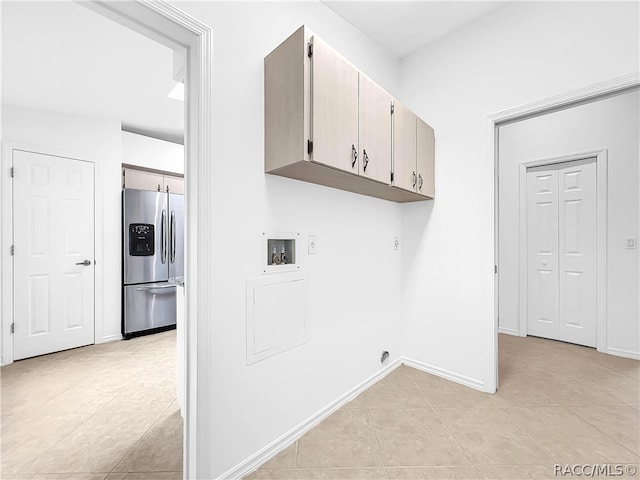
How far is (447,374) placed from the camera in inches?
94.7

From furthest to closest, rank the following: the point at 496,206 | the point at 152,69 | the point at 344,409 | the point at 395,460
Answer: the point at 152,69 < the point at 496,206 < the point at 344,409 < the point at 395,460

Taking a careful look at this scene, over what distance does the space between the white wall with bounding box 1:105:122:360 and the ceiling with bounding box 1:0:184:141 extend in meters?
0.14

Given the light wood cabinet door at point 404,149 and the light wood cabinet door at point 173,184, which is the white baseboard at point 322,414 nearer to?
the light wood cabinet door at point 404,149

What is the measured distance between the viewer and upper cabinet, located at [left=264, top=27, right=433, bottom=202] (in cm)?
138

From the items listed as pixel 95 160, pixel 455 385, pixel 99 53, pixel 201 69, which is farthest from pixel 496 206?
pixel 95 160

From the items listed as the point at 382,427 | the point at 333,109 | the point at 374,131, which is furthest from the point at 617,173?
the point at 382,427

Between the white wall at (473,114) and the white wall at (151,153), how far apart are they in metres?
3.18

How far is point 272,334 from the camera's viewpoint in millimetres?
1596

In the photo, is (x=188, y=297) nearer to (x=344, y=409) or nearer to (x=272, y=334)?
(x=272, y=334)

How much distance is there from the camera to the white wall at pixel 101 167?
313 cm

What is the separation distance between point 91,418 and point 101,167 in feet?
9.12

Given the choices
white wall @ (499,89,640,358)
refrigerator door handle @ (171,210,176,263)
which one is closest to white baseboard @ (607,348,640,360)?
white wall @ (499,89,640,358)

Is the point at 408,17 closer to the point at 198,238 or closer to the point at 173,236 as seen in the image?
the point at 198,238

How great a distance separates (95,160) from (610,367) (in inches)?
225
